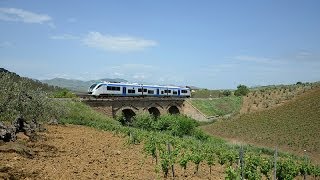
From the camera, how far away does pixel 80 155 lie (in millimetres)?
21859

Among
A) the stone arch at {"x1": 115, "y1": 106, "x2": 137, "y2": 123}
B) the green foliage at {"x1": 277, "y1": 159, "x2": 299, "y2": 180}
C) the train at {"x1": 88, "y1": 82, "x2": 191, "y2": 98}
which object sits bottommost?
the green foliage at {"x1": 277, "y1": 159, "x2": 299, "y2": 180}

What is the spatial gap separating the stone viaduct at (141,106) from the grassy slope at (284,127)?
10.1 m

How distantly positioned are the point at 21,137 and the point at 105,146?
6077mm

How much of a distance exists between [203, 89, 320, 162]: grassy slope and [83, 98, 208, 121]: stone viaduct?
10.1 m

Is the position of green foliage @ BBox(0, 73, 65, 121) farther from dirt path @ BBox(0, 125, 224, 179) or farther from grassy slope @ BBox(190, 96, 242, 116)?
grassy slope @ BBox(190, 96, 242, 116)

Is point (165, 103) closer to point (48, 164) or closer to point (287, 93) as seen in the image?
point (287, 93)

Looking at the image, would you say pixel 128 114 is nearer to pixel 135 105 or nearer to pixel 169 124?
pixel 135 105

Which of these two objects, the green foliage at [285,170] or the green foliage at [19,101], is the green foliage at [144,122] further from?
the green foliage at [285,170]

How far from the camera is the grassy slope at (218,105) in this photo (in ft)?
231

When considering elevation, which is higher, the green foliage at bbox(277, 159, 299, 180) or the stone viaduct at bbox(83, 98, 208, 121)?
the stone viaduct at bbox(83, 98, 208, 121)

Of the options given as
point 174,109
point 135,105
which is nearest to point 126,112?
point 135,105

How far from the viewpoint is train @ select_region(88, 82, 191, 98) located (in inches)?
2080

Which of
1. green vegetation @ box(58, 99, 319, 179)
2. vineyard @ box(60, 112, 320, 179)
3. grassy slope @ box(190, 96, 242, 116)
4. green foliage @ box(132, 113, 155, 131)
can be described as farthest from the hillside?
vineyard @ box(60, 112, 320, 179)

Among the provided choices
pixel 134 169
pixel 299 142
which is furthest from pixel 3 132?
pixel 299 142
